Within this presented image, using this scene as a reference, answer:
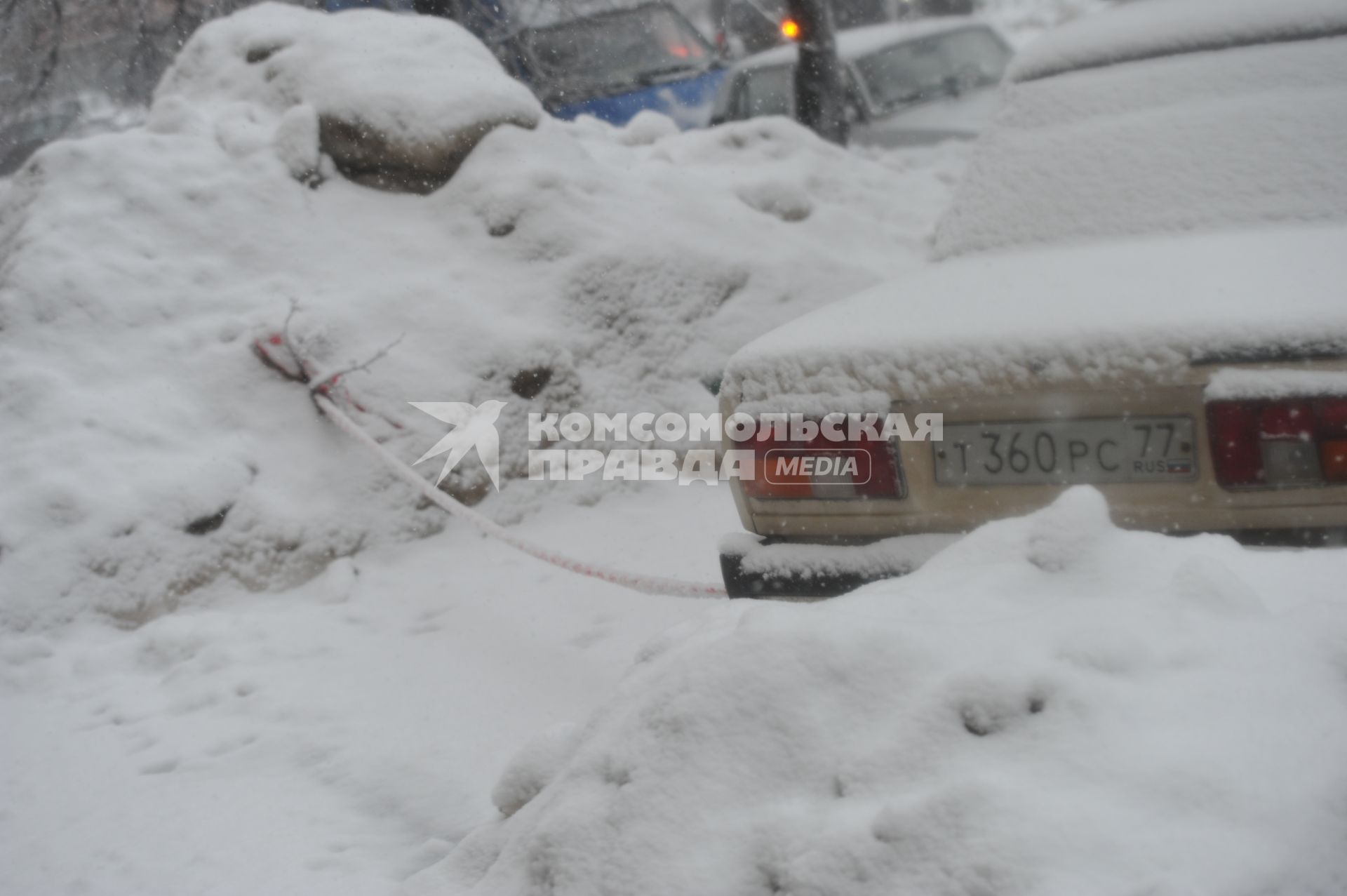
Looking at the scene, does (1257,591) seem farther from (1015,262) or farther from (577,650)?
(577,650)

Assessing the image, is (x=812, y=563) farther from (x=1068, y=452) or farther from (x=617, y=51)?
(x=617, y=51)

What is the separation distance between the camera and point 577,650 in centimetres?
305

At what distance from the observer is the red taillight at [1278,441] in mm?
1812

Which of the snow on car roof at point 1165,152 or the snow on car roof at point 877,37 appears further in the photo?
the snow on car roof at point 877,37

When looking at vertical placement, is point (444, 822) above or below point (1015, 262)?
below

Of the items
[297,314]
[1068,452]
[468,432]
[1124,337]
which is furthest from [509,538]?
[1124,337]

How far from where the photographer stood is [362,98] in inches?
181

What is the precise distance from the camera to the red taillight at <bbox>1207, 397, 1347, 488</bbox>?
1.81 metres

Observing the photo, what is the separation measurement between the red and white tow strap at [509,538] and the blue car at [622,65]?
23.3ft

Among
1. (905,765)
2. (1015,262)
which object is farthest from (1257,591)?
(1015,262)

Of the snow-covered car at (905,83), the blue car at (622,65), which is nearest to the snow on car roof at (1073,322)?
the snow-covered car at (905,83)

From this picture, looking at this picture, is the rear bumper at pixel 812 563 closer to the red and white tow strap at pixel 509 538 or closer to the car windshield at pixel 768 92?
the red and white tow strap at pixel 509 538

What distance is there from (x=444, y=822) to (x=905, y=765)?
1.32 meters

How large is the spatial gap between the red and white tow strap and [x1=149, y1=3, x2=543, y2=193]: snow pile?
4.67 feet
